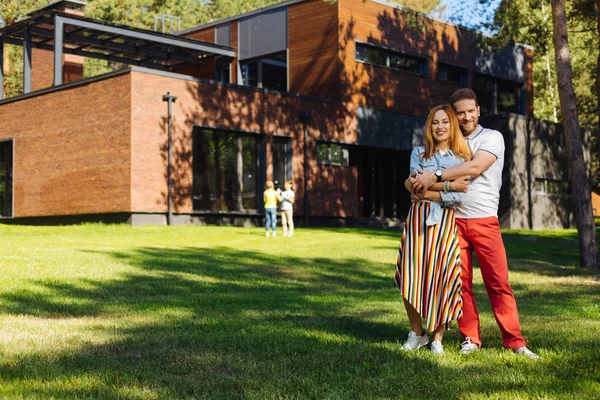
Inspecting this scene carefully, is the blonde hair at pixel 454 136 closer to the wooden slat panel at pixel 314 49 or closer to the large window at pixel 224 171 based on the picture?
the large window at pixel 224 171

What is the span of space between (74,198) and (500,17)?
47.2 feet

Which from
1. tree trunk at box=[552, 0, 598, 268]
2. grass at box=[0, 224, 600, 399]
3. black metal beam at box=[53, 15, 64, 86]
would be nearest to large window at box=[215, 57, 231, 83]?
black metal beam at box=[53, 15, 64, 86]

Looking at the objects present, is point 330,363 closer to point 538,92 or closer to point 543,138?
point 543,138

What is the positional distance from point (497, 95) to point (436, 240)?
34.3 m

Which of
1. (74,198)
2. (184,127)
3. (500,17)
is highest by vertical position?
(500,17)

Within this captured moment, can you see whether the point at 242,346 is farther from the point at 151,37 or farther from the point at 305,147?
the point at 151,37

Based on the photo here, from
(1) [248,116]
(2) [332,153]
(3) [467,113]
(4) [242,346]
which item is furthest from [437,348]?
(2) [332,153]

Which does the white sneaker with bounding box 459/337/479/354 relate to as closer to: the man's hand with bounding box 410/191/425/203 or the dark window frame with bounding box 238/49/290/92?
the man's hand with bounding box 410/191/425/203

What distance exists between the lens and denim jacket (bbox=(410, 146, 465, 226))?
5926 mm

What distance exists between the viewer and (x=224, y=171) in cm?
2728

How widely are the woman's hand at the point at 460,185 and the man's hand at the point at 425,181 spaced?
0.44 feet

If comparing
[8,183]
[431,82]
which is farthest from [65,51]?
[431,82]

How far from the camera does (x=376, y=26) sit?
32.2 metres

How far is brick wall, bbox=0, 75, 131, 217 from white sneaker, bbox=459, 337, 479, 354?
19814 millimetres
